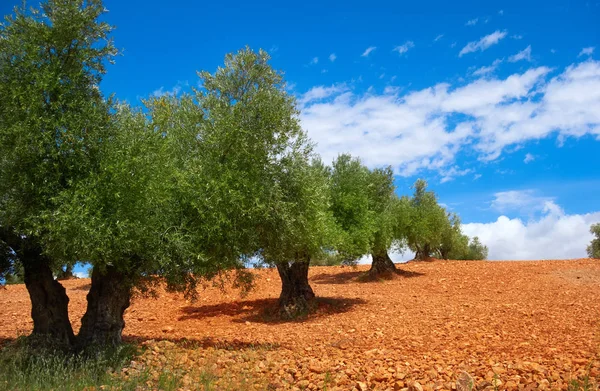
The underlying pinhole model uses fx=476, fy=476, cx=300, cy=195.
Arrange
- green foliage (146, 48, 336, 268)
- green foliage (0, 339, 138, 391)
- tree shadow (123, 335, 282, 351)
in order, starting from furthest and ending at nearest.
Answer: tree shadow (123, 335, 282, 351) → green foliage (146, 48, 336, 268) → green foliage (0, 339, 138, 391)

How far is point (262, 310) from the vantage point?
890 inches

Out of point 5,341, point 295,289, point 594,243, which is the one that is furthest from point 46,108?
point 594,243

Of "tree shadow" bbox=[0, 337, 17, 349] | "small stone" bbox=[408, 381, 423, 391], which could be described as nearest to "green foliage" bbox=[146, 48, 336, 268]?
"small stone" bbox=[408, 381, 423, 391]

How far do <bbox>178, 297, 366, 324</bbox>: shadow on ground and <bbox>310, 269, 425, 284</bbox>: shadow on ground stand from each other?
8.07 m

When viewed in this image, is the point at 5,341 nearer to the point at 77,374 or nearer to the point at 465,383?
the point at 77,374

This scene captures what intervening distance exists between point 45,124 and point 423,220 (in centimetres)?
3071

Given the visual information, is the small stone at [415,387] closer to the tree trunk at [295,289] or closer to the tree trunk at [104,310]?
the tree trunk at [104,310]

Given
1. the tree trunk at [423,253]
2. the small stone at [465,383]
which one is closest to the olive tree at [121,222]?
the small stone at [465,383]

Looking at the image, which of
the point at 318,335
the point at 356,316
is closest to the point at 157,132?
the point at 318,335

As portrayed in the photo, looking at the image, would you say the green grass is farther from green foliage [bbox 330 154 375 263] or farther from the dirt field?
green foliage [bbox 330 154 375 263]

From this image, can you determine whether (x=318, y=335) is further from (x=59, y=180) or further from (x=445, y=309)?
(x=59, y=180)

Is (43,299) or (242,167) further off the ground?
(242,167)

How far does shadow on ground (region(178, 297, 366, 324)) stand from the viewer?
827 inches

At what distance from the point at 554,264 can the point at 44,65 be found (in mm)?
32622
